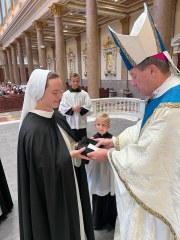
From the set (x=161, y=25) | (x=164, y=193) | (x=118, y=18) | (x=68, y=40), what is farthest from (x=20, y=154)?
(x=68, y=40)

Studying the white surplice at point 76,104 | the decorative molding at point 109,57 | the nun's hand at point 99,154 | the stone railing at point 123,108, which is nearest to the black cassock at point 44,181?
the nun's hand at point 99,154

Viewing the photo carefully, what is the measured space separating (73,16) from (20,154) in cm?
1432

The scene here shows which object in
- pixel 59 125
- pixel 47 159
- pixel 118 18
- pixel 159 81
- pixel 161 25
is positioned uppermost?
pixel 118 18

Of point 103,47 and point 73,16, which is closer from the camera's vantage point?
→ point 73,16

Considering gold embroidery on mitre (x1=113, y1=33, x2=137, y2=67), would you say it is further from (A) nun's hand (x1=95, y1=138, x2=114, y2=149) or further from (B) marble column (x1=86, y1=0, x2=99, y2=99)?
(B) marble column (x1=86, y1=0, x2=99, y2=99)

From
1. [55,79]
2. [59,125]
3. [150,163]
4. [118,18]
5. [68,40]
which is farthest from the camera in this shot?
[68,40]

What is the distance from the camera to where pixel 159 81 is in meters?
1.27

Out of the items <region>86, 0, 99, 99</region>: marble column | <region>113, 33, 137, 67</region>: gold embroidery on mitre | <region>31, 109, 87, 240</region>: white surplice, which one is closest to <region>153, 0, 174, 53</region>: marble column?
<region>86, 0, 99, 99</region>: marble column

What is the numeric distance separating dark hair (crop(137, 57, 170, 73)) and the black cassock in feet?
2.79

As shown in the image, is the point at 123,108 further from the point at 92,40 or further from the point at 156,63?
the point at 156,63

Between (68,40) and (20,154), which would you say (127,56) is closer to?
(20,154)

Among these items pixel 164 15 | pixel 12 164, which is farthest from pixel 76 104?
pixel 164 15

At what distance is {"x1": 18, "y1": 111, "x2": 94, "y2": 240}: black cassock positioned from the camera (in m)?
1.27

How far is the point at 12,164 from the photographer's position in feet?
12.3
